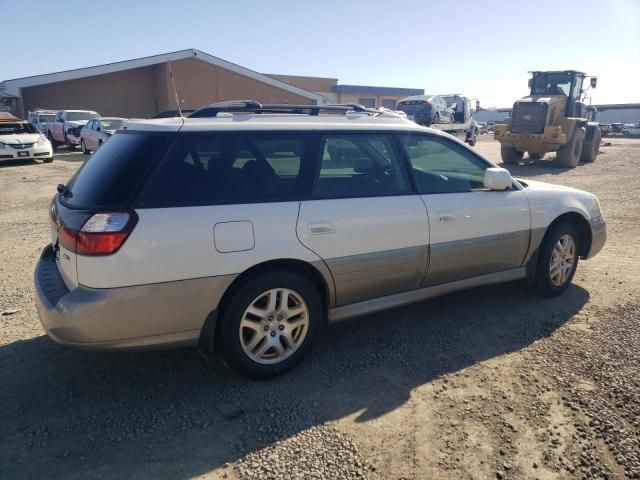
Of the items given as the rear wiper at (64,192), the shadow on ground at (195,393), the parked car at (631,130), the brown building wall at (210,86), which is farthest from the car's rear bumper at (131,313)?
the parked car at (631,130)

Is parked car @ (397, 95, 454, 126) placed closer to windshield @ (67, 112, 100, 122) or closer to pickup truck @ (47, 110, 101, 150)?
pickup truck @ (47, 110, 101, 150)

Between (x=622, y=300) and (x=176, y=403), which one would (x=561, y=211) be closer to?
(x=622, y=300)

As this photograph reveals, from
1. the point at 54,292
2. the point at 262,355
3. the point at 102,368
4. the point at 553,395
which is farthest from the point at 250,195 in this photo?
the point at 553,395

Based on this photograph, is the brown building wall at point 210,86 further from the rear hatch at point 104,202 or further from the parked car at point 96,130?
the rear hatch at point 104,202

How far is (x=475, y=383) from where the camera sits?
3.28 m

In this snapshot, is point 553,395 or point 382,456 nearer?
point 382,456

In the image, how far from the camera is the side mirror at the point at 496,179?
13.3 feet

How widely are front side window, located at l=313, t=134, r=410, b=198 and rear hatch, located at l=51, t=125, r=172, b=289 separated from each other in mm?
1097

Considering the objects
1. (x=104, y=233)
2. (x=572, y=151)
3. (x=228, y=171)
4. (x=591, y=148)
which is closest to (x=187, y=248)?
(x=104, y=233)

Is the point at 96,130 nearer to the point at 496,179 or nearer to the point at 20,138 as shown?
the point at 20,138

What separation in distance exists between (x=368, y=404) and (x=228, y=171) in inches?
67.3

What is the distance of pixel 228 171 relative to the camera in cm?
315

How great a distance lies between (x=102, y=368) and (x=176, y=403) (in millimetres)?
736

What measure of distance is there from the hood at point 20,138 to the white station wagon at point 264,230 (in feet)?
49.3
